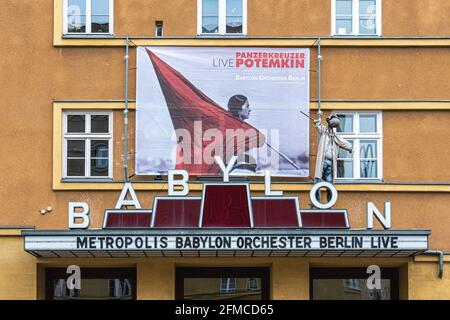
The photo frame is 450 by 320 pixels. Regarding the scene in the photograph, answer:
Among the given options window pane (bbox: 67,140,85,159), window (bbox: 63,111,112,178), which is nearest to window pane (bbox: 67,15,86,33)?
window (bbox: 63,111,112,178)

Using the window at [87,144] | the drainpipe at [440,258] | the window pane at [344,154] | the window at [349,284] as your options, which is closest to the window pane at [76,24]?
the window at [87,144]

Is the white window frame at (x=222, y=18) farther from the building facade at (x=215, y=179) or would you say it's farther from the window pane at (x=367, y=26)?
the window pane at (x=367, y=26)

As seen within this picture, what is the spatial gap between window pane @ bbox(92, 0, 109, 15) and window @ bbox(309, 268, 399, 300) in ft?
22.2

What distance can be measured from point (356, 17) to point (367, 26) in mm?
291

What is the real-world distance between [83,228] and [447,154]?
745cm

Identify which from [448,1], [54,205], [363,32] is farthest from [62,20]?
[448,1]

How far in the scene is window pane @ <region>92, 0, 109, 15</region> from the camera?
27.3 meters

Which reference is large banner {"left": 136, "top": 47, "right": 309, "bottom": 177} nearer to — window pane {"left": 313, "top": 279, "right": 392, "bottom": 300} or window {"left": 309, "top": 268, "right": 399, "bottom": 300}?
window {"left": 309, "top": 268, "right": 399, "bottom": 300}

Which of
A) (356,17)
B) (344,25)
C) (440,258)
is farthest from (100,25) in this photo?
(440,258)

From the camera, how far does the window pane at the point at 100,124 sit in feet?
88.4
